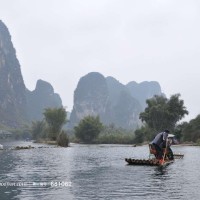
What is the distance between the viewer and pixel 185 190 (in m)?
25.6

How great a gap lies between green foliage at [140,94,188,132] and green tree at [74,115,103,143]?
2100 centimetres

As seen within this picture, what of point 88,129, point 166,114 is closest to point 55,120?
point 88,129

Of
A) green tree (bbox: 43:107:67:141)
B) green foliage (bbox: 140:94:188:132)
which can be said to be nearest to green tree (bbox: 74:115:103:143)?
green tree (bbox: 43:107:67:141)

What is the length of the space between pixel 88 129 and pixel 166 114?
32.2m

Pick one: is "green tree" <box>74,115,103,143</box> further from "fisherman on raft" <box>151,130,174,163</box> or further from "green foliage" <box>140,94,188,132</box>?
"fisherman on raft" <box>151,130,174,163</box>

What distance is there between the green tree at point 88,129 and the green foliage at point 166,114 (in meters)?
21.0

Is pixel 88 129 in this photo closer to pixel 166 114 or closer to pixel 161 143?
pixel 166 114

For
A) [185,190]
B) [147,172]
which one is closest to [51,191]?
[185,190]

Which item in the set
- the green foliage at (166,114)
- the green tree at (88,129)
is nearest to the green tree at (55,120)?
the green tree at (88,129)

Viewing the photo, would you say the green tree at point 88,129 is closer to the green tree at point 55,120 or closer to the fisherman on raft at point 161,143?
the green tree at point 55,120

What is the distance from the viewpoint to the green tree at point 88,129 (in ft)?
497

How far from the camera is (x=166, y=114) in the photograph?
136m

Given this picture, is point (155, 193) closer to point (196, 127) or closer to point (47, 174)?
point (47, 174)

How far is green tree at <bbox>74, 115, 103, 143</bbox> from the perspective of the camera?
15138 centimetres
